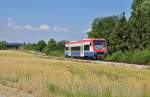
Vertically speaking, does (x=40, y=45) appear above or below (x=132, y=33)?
above

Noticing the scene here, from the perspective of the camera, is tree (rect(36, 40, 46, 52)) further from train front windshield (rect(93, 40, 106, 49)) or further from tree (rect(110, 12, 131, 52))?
train front windshield (rect(93, 40, 106, 49))

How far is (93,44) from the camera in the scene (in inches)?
2398

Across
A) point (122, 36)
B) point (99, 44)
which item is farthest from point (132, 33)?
point (99, 44)

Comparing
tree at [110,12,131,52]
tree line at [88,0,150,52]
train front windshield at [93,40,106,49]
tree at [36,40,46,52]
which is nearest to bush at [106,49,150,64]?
train front windshield at [93,40,106,49]

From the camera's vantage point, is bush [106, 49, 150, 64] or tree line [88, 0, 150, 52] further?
tree line [88, 0, 150, 52]

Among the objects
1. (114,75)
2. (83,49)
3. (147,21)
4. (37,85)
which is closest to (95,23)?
(147,21)

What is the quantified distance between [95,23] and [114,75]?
10468 centimetres

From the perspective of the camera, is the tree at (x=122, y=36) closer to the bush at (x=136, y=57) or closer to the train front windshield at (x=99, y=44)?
the bush at (x=136, y=57)

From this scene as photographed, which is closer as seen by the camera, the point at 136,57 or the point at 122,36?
the point at 136,57

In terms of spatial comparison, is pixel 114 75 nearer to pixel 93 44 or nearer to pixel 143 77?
pixel 143 77

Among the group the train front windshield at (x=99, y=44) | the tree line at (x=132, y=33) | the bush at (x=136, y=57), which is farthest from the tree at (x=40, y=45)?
the train front windshield at (x=99, y=44)

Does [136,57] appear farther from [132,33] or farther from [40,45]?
[40,45]

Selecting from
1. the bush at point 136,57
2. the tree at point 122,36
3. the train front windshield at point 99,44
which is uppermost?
the tree at point 122,36

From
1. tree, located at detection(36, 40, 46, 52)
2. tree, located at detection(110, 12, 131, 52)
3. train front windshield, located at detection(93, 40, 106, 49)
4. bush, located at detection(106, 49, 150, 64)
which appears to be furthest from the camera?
tree, located at detection(36, 40, 46, 52)
